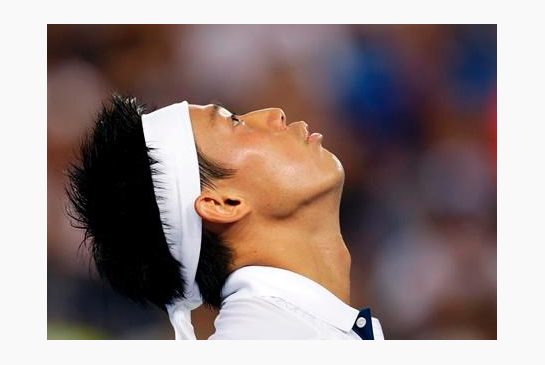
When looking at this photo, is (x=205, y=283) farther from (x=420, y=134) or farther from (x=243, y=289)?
(x=420, y=134)

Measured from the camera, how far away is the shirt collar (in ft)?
5.97

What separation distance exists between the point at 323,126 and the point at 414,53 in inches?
12.5

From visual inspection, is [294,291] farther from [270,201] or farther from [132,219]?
[132,219]

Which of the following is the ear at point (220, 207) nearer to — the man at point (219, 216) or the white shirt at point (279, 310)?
the man at point (219, 216)

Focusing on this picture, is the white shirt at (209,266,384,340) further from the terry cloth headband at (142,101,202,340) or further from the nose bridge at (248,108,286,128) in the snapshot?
the nose bridge at (248,108,286,128)

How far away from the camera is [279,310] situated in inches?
70.6

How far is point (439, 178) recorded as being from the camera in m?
2.38

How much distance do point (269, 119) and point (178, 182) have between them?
10.3 inches

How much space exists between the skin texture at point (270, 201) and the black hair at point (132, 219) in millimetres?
31

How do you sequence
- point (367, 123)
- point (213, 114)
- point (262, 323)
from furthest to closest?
point (367, 123) → point (213, 114) → point (262, 323)

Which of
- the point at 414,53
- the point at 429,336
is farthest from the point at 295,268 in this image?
the point at 414,53

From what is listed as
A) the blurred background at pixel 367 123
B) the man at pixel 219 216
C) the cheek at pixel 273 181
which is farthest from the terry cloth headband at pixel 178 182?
the blurred background at pixel 367 123

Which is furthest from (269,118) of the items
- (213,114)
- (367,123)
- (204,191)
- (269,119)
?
(367,123)

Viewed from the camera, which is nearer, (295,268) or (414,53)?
(295,268)
